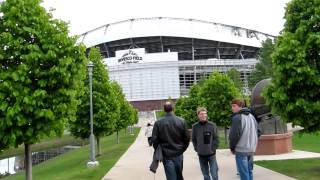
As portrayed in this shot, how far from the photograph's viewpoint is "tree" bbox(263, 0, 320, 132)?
12281mm

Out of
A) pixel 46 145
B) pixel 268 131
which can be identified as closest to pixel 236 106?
pixel 268 131

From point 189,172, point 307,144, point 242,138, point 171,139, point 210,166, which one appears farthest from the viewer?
point 307,144

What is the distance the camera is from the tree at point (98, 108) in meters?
24.2

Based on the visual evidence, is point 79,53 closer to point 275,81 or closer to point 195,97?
point 275,81

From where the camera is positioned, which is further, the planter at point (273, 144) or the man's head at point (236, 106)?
the planter at point (273, 144)

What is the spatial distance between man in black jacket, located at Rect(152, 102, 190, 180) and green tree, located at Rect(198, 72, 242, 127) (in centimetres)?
1811

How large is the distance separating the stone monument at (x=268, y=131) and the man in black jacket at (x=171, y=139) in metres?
10.6

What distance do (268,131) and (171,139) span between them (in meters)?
12.0

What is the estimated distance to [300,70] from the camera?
39.9ft

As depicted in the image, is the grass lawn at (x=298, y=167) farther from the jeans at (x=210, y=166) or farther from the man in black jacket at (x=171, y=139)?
the man in black jacket at (x=171, y=139)

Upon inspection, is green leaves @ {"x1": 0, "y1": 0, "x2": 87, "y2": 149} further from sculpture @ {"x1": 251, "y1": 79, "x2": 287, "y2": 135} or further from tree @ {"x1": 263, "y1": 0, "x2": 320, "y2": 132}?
sculpture @ {"x1": 251, "y1": 79, "x2": 287, "y2": 135}

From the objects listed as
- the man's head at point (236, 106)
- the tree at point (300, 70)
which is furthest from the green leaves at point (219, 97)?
the man's head at point (236, 106)

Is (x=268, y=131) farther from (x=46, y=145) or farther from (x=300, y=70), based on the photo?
(x=46, y=145)

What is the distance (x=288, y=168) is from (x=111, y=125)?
39.8ft
